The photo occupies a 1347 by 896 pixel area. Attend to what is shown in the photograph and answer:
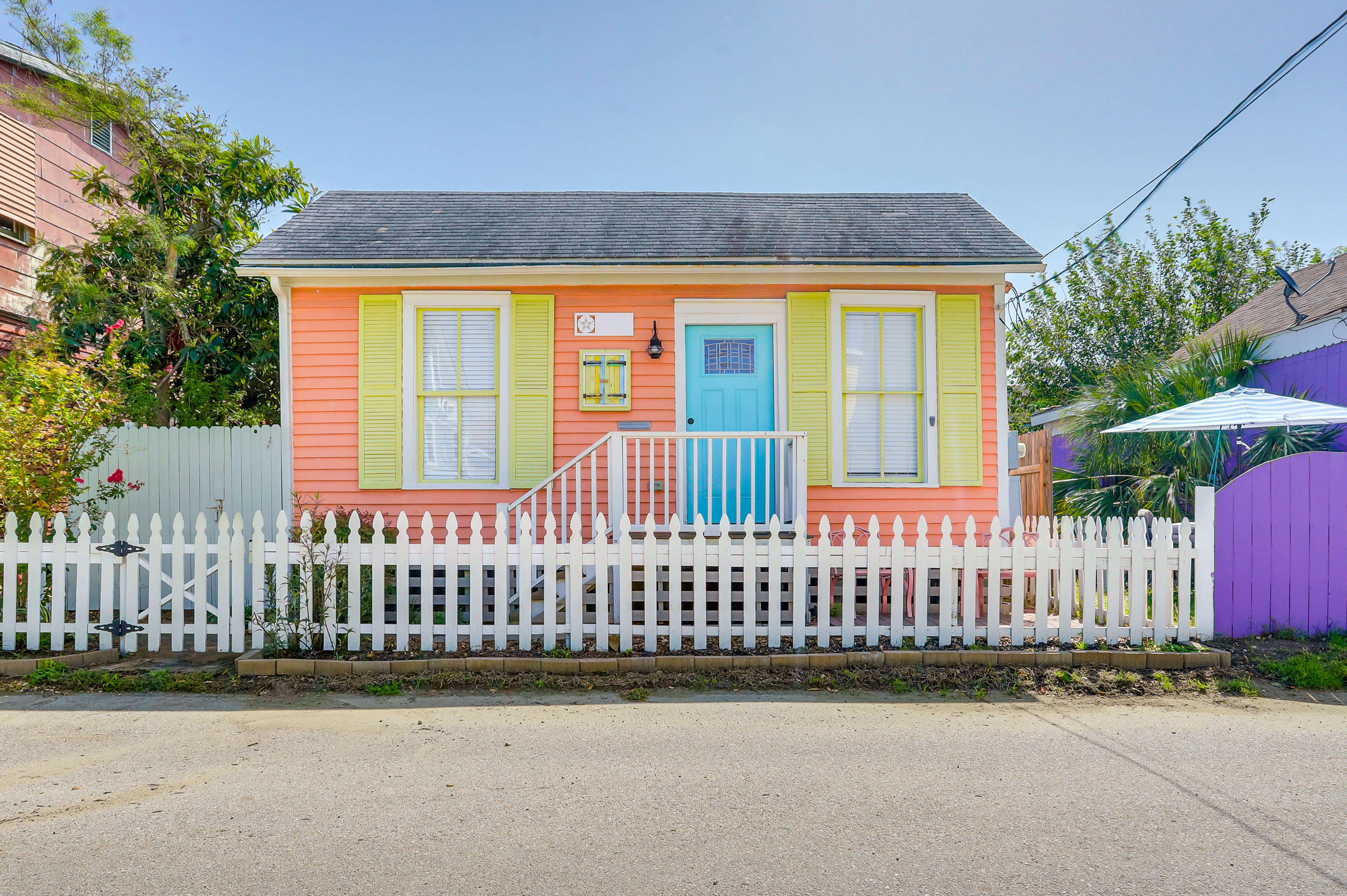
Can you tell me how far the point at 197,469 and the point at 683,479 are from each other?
5142 mm

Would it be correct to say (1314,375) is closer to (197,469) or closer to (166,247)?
(197,469)

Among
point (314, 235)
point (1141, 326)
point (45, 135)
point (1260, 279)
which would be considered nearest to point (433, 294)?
point (314, 235)

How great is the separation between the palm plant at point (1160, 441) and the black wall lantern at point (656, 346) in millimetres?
5196

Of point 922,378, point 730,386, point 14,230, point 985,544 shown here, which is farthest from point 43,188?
A: point 985,544

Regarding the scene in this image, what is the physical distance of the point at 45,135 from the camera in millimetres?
10688

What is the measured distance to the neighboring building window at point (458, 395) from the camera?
7.89 metres

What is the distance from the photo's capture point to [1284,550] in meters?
5.93

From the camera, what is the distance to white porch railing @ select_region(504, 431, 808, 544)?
6695 millimetres

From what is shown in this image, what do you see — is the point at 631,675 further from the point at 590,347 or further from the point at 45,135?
the point at 45,135

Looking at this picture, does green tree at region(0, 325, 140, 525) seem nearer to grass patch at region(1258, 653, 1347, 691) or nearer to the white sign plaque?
the white sign plaque

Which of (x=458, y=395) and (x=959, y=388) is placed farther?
(x=458, y=395)

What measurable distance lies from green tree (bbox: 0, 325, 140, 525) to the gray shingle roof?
1.92 metres

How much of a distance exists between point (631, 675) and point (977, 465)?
4418 millimetres

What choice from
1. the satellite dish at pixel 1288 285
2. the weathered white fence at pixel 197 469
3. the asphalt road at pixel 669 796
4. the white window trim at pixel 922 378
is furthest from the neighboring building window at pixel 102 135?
the satellite dish at pixel 1288 285
